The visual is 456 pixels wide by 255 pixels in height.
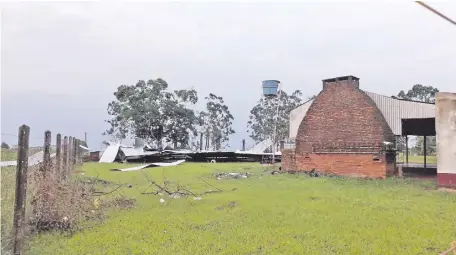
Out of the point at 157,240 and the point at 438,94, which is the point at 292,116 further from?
the point at 157,240

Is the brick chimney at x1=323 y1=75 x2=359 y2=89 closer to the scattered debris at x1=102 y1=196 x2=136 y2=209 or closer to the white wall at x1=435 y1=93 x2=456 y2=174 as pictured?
the white wall at x1=435 y1=93 x2=456 y2=174

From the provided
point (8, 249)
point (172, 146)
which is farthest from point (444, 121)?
point (172, 146)

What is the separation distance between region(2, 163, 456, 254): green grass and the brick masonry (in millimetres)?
4325

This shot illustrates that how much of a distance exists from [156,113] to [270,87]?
14.3 metres

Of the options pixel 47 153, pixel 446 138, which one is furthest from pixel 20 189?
pixel 446 138

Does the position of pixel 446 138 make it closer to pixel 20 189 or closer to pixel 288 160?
pixel 288 160

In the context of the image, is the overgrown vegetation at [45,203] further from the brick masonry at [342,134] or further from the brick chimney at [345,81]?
the brick chimney at [345,81]

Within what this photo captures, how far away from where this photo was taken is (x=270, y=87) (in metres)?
23.5

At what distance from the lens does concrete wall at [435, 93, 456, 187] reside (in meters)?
11.0

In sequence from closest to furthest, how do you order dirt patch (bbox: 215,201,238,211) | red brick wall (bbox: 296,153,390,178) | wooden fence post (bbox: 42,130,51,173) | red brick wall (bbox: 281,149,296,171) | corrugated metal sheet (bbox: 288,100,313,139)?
wooden fence post (bbox: 42,130,51,173) → dirt patch (bbox: 215,201,238,211) → red brick wall (bbox: 296,153,390,178) → red brick wall (bbox: 281,149,296,171) → corrugated metal sheet (bbox: 288,100,313,139)

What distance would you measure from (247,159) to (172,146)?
1071cm

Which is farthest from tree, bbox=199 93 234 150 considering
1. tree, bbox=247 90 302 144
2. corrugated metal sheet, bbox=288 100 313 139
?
corrugated metal sheet, bbox=288 100 313 139

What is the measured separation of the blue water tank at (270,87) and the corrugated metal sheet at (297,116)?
4.64 metres

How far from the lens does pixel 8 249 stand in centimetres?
453
